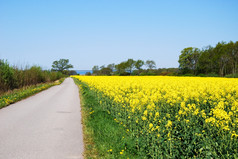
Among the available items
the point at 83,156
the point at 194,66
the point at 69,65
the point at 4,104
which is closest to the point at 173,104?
the point at 83,156

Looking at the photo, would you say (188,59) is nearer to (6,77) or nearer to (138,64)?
(138,64)

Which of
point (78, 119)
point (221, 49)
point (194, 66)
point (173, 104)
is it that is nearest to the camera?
point (173, 104)

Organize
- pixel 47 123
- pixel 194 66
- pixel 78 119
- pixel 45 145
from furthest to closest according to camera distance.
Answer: pixel 194 66, pixel 78 119, pixel 47 123, pixel 45 145

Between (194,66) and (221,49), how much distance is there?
15.3 metres

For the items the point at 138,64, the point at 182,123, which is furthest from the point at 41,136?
the point at 138,64

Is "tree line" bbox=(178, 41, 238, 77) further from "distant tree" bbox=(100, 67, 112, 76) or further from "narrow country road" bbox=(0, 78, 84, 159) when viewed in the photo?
"distant tree" bbox=(100, 67, 112, 76)

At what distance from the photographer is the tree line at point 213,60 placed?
5109 centimetres

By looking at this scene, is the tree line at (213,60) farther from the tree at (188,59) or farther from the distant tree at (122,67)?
the distant tree at (122,67)

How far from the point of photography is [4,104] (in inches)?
439

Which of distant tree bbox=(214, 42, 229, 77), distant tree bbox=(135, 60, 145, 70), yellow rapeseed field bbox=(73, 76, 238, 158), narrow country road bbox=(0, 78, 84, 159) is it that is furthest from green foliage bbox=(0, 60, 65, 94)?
distant tree bbox=(135, 60, 145, 70)

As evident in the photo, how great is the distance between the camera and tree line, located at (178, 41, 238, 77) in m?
51.1

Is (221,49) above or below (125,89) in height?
above

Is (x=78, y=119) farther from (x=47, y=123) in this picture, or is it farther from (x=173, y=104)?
(x=173, y=104)

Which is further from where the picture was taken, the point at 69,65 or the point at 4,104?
the point at 69,65
